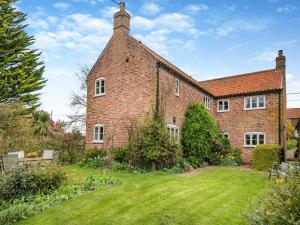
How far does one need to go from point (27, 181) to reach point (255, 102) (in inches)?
781

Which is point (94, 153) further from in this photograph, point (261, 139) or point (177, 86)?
point (261, 139)

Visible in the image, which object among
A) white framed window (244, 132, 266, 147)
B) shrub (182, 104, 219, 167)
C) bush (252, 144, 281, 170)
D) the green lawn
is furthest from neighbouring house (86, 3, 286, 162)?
the green lawn

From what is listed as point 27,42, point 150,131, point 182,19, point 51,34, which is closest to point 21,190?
point 150,131

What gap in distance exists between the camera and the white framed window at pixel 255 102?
21.6m

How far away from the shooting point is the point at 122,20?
700 inches

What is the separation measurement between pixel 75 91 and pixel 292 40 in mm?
23848

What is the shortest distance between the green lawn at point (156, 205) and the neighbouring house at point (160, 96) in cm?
680

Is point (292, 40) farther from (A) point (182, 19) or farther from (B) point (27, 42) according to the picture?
(B) point (27, 42)

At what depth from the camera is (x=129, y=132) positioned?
1522cm

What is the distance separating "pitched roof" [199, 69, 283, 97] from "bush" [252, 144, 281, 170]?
255 inches

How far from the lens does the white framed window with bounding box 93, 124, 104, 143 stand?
18291 millimetres

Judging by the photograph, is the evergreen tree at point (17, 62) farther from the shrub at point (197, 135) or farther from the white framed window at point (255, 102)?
the white framed window at point (255, 102)

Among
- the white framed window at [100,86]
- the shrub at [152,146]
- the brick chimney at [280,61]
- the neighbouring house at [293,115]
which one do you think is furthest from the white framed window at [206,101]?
the neighbouring house at [293,115]

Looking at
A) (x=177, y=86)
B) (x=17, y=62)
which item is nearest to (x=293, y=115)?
(x=177, y=86)
